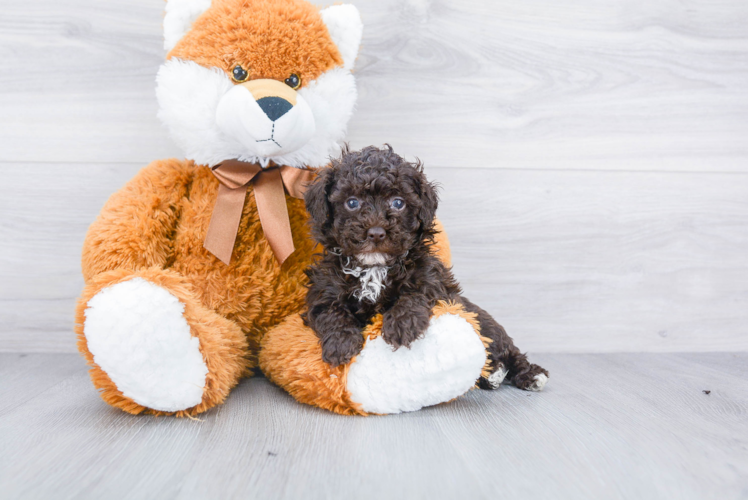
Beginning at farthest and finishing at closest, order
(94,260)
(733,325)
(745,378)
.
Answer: (733,325) < (745,378) < (94,260)

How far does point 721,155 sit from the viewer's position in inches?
60.1

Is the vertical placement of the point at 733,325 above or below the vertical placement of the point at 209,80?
below

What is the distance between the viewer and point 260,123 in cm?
100

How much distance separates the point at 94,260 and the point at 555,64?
130cm

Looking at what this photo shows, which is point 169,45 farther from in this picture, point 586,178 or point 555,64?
point 586,178

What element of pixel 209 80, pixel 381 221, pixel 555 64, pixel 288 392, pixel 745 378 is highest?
pixel 555 64

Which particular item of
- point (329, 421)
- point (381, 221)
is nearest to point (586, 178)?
point (381, 221)

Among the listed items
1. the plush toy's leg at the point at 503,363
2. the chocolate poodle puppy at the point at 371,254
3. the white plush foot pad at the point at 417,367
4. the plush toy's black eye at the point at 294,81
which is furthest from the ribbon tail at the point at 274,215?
the plush toy's leg at the point at 503,363

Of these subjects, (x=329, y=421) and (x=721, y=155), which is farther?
(x=721, y=155)

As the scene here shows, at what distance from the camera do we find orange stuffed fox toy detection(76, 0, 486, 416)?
91cm

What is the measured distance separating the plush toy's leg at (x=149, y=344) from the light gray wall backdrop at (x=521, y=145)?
615 millimetres

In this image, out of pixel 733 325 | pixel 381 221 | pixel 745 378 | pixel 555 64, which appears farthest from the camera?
pixel 733 325

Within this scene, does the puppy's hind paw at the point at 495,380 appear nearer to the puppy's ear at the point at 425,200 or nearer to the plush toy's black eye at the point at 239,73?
the puppy's ear at the point at 425,200

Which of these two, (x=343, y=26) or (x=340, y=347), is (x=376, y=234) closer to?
(x=340, y=347)
